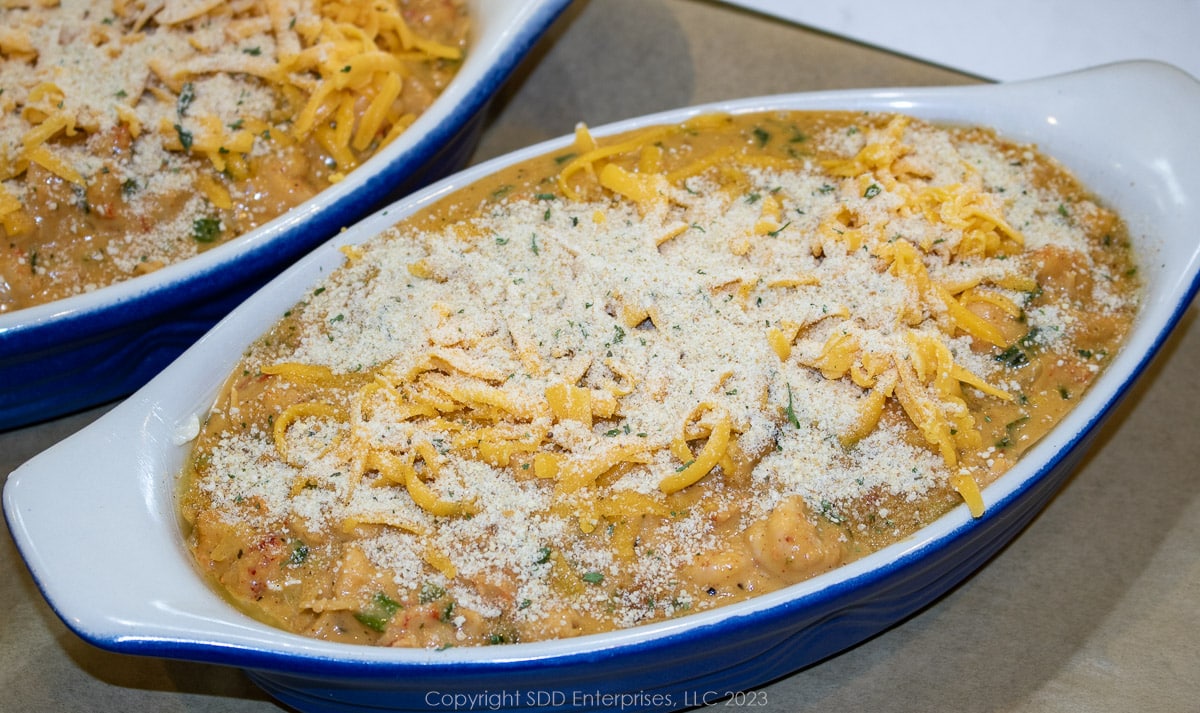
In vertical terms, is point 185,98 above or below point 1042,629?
above

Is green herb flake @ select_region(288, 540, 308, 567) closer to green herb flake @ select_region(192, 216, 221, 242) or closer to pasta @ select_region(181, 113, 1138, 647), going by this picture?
pasta @ select_region(181, 113, 1138, 647)

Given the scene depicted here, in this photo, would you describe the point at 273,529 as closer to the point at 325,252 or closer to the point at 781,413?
the point at 325,252

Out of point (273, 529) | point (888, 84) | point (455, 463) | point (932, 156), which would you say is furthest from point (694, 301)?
point (888, 84)

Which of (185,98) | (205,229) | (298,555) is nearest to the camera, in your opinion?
(298,555)

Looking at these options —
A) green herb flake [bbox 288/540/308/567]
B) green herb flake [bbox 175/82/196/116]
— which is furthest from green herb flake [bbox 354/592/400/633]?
green herb flake [bbox 175/82/196/116]

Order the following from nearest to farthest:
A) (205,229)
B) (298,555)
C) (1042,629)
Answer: (298,555), (1042,629), (205,229)

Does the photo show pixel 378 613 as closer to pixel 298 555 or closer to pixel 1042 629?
pixel 298 555

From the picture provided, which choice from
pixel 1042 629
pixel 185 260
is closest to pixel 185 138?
pixel 185 260

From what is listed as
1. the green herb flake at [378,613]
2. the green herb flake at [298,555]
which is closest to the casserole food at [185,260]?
the green herb flake at [298,555]
